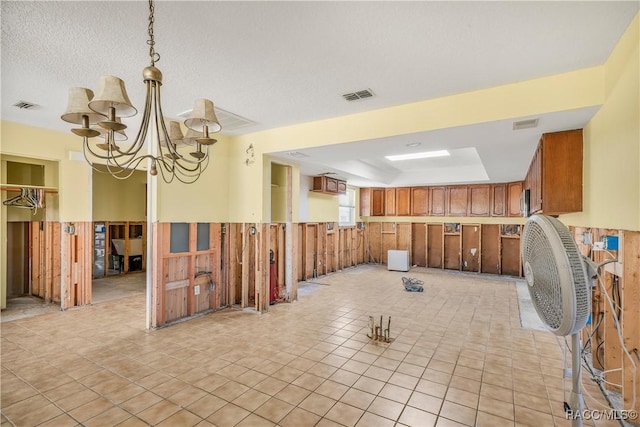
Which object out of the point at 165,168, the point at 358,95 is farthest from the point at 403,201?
the point at 165,168

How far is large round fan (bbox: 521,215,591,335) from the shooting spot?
1.28 meters

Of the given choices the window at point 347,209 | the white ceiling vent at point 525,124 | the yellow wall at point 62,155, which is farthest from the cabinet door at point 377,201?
the yellow wall at point 62,155

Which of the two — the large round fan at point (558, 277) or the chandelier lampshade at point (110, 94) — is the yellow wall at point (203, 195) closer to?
the chandelier lampshade at point (110, 94)

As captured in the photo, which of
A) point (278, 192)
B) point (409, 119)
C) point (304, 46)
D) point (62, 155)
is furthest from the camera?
point (278, 192)

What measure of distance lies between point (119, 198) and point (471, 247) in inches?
397

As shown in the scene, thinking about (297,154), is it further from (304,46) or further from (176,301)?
(176,301)

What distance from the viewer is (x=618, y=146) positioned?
7.77ft

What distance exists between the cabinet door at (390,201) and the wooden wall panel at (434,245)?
1.26 metres

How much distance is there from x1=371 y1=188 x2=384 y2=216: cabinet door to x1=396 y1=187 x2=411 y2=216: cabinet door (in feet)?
1.76

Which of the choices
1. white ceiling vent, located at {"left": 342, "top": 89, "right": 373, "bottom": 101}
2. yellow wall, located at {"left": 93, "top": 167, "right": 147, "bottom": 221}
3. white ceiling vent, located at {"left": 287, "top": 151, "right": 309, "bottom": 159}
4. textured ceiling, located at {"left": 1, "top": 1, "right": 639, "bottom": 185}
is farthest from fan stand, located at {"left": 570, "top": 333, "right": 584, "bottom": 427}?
yellow wall, located at {"left": 93, "top": 167, "right": 147, "bottom": 221}

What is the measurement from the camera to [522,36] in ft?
7.57

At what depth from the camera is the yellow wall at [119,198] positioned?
786 cm

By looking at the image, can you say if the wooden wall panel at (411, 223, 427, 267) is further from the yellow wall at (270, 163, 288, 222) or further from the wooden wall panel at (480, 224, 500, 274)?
the yellow wall at (270, 163, 288, 222)

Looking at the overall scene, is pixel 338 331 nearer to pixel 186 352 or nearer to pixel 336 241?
pixel 186 352
